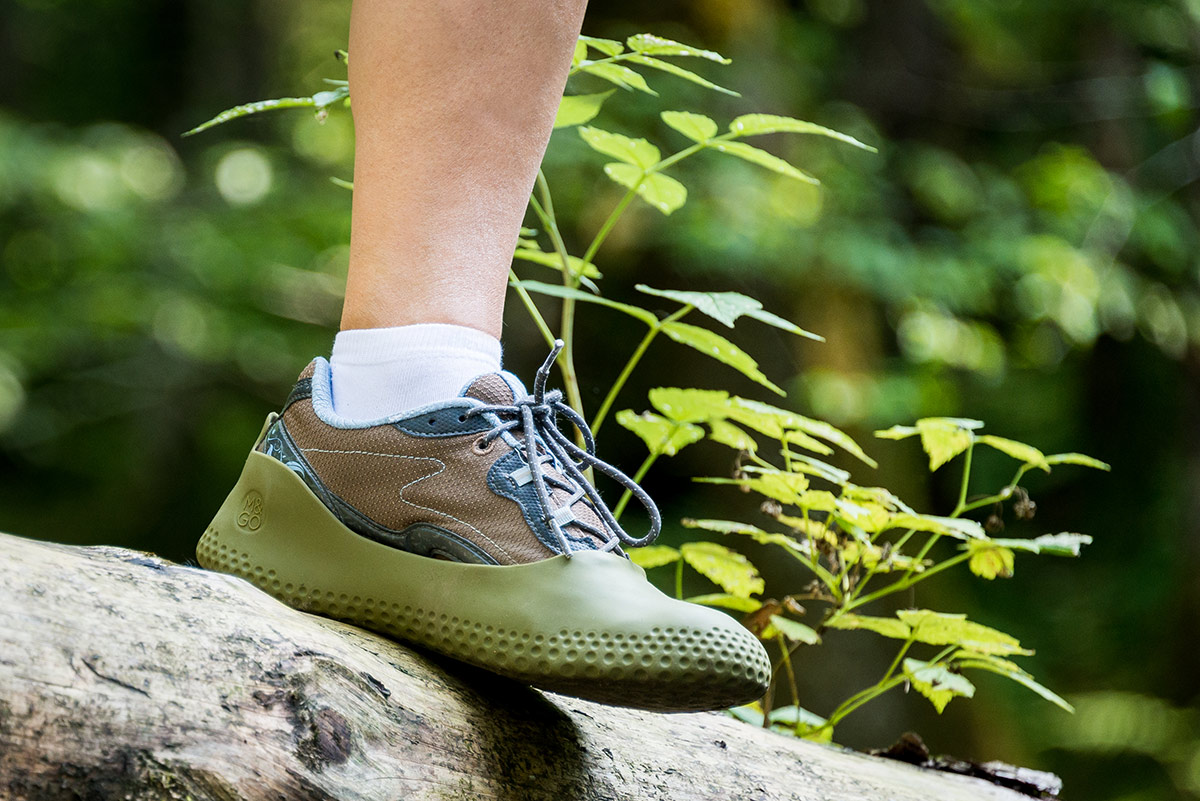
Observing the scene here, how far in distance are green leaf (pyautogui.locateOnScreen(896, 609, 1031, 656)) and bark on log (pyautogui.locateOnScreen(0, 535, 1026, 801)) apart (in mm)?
359

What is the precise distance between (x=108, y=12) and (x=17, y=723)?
8628mm

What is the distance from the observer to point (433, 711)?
77cm

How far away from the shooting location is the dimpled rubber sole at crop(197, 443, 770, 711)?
0.72m

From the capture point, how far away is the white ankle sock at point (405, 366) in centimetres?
89

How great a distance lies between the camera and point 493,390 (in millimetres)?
871

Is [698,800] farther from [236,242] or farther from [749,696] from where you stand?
[236,242]

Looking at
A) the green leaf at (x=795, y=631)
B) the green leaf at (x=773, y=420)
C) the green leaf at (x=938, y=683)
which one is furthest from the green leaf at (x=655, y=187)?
the green leaf at (x=938, y=683)

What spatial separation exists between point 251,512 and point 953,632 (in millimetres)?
784

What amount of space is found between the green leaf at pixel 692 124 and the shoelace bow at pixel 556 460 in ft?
1.49

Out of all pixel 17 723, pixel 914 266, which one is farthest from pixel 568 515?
pixel 914 266

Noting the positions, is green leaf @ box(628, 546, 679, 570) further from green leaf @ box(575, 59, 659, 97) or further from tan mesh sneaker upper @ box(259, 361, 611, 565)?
green leaf @ box(575, 59, 659, 97)

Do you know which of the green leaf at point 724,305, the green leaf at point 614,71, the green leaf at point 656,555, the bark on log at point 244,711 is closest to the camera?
the bark on log at point 244,711

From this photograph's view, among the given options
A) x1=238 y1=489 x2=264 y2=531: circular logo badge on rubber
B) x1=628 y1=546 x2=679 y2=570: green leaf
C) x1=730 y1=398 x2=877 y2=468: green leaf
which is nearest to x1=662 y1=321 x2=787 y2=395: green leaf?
x1=730 y1=398 x2=877 y2=468: green leaf

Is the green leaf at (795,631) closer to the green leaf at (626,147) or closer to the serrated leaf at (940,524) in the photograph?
the serrated leaf at (940,524)
